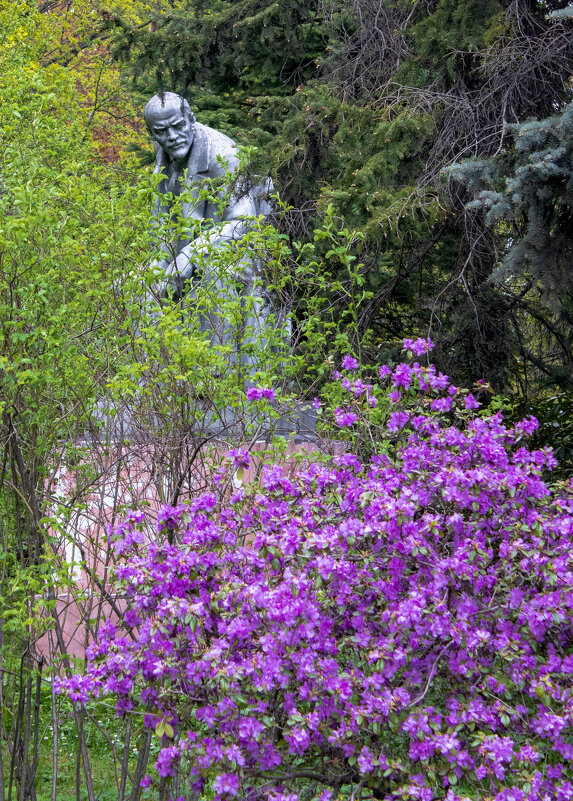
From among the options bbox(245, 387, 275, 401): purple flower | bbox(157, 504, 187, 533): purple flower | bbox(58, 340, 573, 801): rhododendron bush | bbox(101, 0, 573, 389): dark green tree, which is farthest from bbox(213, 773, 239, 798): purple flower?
bbox(101, 0, 573, 389): dark green tree

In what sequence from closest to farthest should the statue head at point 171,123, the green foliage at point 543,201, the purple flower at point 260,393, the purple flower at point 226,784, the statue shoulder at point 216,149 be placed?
the purple flower at point 226,784
the purple flower at point 260,393
the green foliage at point 543,201
the statue head at point 171,123
the statue shoulder at point 216,149

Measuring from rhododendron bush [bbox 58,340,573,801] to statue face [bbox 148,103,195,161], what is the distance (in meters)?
4.36

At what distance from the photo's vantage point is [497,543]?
107 inches

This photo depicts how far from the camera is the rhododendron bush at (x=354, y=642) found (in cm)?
213

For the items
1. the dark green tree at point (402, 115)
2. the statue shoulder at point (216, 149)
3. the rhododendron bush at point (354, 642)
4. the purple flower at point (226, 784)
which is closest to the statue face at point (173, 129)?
the statue shoulder at point (216, 149)

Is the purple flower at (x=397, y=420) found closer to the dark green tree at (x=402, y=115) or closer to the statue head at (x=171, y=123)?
the dark green tree at (x=402, y=115)

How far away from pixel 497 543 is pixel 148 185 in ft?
5.85

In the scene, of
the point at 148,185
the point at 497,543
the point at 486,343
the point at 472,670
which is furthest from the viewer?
the point at 486,343

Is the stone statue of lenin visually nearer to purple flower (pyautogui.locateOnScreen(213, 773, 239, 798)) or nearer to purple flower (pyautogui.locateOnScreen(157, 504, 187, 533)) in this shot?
purple flower (pyautogui.locateOnScreen(157, 504, 187, 533))

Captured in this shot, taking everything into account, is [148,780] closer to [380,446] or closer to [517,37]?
[380,446]

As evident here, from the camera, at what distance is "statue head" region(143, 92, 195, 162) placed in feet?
20.9

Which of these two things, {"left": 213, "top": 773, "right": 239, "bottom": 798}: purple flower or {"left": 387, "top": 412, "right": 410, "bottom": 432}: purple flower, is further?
{"left": 387, "top": 412, "right": 410, "bottom": 432}: purple flower

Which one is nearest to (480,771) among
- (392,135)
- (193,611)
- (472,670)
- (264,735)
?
(472,670)

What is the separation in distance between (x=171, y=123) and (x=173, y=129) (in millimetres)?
46
